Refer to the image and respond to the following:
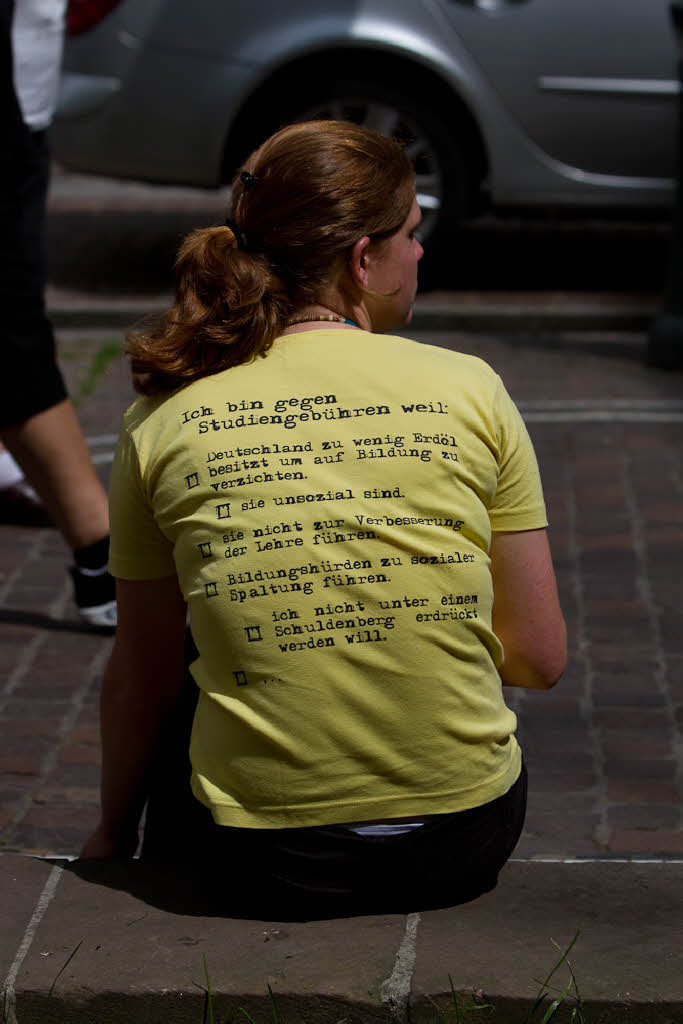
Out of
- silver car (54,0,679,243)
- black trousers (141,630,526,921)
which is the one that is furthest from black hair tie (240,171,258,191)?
silver car (54,0,679,243)

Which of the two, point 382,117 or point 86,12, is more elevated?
point 86,12

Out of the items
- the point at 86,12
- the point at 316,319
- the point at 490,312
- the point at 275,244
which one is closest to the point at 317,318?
the point at 316,319

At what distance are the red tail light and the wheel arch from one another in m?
0.74

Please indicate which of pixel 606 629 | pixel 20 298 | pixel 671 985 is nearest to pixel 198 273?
pixel 671 985

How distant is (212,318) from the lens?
2123 mm

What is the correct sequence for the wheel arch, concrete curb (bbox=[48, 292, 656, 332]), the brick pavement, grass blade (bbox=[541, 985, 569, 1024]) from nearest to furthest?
grass blade (bbox=[541, 985, 569, 1024]) → the brick pavement → the wheel arch → concrete curb (bbox=[48, 292, 656, 332])

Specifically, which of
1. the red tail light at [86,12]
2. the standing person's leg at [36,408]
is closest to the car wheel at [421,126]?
the red tail light at [86,12]

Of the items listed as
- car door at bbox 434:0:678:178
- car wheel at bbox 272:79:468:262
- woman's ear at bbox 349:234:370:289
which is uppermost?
woman's ear at bbox 349:234:370:289

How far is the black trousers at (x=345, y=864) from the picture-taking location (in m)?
2.08

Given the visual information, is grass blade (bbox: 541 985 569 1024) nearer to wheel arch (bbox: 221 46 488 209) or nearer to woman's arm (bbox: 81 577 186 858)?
woman's arm (bbox: 81 577 186 858)

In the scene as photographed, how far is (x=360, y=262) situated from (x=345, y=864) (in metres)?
0.84

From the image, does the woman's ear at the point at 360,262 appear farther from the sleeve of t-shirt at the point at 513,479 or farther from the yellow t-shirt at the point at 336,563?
the sleeve of t-shirt at the point at 513,479

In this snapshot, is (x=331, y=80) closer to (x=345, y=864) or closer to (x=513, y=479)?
(x=513, y=479)

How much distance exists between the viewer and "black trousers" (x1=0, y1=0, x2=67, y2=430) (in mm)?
3764
